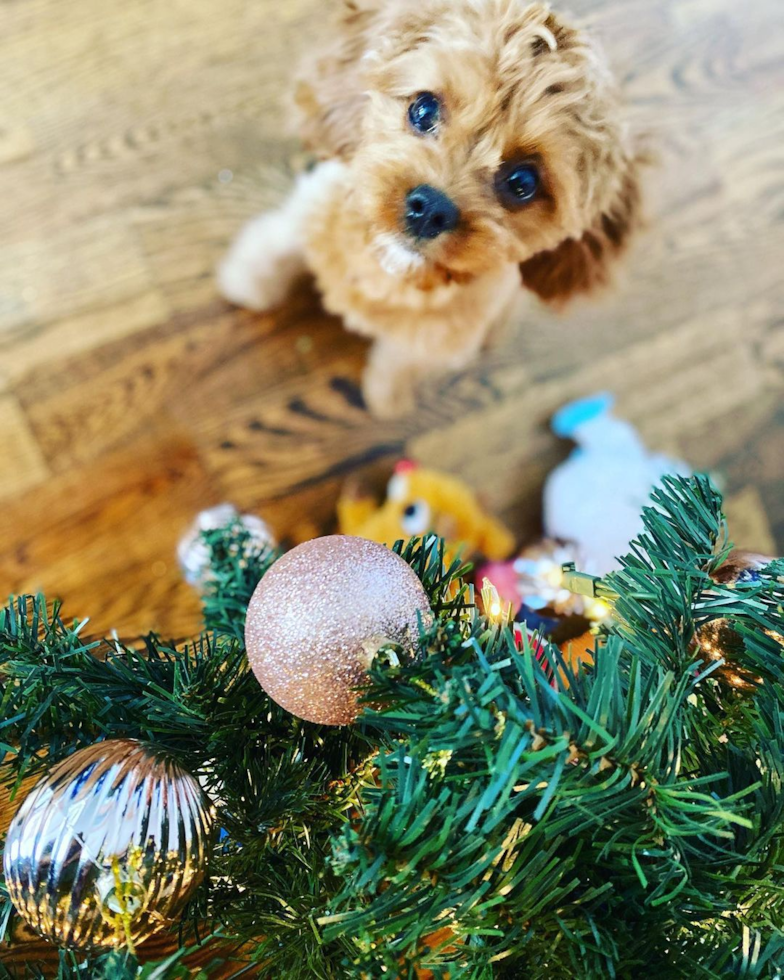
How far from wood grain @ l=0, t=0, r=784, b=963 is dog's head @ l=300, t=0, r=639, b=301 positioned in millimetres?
309

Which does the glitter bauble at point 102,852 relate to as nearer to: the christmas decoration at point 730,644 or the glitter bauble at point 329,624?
the glitter bauble at point 329,624

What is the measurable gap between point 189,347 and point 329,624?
0.97 metres

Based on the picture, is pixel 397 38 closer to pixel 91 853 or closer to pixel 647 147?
pixel 647 147

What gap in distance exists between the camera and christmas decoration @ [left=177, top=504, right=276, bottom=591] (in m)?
0.73

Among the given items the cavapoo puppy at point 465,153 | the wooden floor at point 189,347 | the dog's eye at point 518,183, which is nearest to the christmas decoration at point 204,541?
the wooden floor at point 189,347

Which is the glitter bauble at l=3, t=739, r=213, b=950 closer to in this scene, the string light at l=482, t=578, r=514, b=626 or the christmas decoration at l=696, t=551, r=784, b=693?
the string light at l=482, t=578, r=514, b=626

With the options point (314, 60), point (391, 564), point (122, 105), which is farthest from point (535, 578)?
point (122, 105)

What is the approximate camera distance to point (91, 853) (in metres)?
0.43

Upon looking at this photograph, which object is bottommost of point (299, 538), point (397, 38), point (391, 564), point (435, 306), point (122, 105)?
point (299, 538)

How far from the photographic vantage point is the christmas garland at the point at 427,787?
0.41 metres

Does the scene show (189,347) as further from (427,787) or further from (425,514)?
(427,787)

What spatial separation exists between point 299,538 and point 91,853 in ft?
2.91

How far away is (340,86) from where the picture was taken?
932 mm

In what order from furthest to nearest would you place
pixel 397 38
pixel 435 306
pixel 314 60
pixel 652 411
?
1. pixel 652 411
2. pixel 435 306
3. pixel 314 60
4. pixel 397 38
